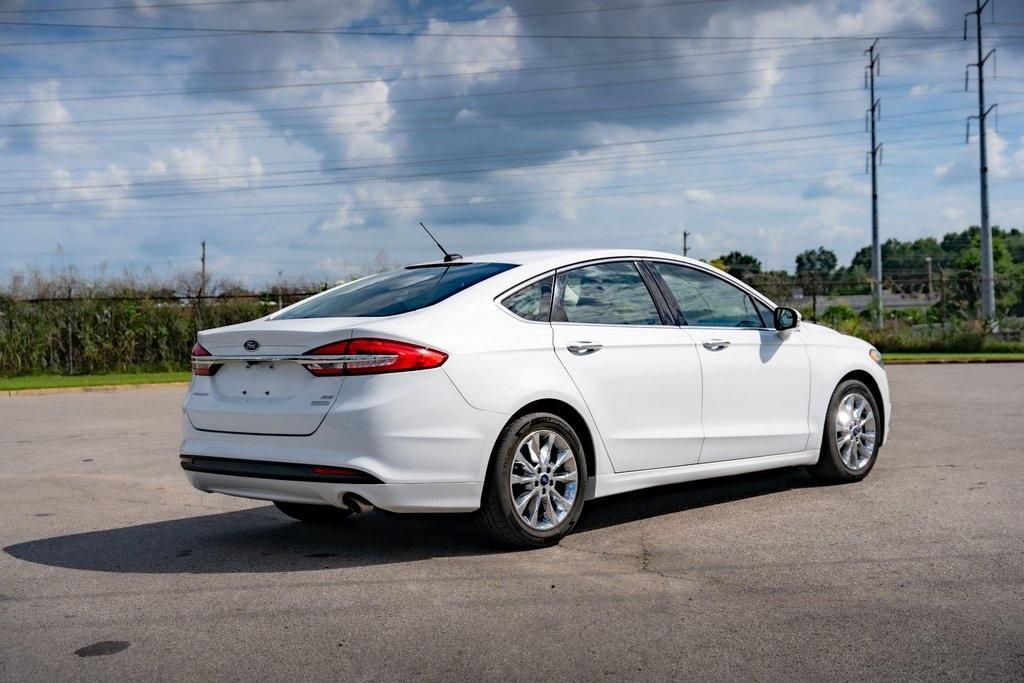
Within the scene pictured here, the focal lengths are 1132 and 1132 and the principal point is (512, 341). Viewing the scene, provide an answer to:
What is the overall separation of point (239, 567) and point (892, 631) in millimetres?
3318

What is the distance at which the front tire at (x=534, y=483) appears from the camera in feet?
19.8

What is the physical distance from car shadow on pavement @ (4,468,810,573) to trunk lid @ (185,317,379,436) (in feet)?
2.43

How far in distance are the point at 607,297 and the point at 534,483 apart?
136cm

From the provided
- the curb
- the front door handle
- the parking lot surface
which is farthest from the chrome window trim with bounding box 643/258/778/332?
the curb

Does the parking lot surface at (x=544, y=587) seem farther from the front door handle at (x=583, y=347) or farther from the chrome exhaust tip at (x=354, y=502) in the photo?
the front door handle at (x=583, y=347)

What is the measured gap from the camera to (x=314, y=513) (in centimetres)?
716

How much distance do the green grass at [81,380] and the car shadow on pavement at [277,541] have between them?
50.5 feet

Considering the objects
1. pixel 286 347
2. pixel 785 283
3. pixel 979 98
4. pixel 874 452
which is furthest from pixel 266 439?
pixel 979 98

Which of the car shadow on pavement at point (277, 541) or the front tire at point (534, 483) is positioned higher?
the front tire at point (534, 483)

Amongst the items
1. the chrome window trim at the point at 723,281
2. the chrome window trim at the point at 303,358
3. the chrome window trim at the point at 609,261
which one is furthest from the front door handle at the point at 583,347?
the chrome window trim at the point at 303,358

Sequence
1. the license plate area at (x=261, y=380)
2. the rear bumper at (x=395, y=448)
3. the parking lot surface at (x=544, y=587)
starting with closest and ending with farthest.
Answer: the parking lot surface at (x=544, y=587) < the rear bumper at (x=395, y=448) < the license plate area at (x=261, y=380)

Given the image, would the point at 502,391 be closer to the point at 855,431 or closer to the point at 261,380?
the point at 261,380

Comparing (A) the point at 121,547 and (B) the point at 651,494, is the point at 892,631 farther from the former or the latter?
(A) the point at 121,547

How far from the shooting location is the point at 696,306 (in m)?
7.48
